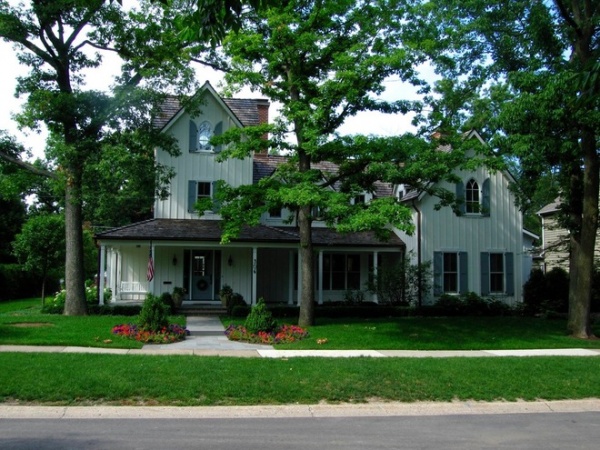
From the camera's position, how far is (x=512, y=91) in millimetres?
17266

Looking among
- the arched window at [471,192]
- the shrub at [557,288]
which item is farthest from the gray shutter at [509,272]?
the arched window at [471,192]

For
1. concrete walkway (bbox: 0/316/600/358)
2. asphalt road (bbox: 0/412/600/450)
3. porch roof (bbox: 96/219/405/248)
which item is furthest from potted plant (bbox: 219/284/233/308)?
asphalt road (bbox: 0/412/600/450)

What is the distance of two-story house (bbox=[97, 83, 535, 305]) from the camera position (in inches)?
954

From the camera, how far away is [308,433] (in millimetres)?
7402

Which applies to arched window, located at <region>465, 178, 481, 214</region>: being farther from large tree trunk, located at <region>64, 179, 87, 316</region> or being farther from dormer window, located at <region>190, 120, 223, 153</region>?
large tree trunk, located at <region>64, 179, 87, 316</region>

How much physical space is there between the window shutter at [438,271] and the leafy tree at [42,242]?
18.0 m

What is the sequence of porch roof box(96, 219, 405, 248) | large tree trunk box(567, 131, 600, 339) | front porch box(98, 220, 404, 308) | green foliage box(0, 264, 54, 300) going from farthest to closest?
green foliage box(0, 264, 54, 300)
front porch box(98, 220, 404, 308)
porch roof box(96, 219, 405, 248)
large tree trunk box(567, 131, 600, 339)

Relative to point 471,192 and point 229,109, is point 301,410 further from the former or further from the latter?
point 471,192

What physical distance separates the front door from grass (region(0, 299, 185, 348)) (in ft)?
17.9

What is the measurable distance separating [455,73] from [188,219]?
1233 cm

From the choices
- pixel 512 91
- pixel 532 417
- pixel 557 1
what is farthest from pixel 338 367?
pixel 557 1

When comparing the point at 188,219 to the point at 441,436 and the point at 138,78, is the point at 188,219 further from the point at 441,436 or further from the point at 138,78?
the point at 441,436

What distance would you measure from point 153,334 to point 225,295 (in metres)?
8.44

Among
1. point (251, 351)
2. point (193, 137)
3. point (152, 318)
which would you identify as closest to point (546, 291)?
point (251, 351)
